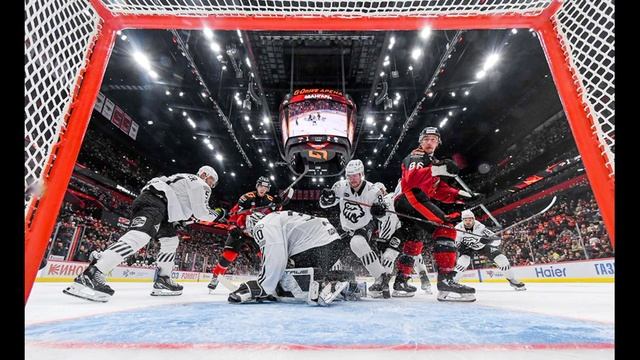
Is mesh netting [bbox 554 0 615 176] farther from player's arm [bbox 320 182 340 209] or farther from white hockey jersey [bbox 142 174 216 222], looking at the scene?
white hockey jersey [bbox 142 174 216 222]

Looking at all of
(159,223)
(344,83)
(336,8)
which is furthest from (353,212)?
(344,83)

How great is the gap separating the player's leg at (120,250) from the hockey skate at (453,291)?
8.49 feet

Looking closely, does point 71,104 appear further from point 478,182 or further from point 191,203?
point 478,182

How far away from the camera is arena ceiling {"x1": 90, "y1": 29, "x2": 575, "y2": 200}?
750cm

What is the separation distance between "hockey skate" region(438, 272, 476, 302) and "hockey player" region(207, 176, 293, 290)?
2.34 metres

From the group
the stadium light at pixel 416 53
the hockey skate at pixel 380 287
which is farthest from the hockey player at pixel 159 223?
the stadium light at pixel 416 53

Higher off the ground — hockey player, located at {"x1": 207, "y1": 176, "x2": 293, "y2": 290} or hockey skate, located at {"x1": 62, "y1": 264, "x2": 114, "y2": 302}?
hockey player, located at {"x1": 207, "y1": 176, "x2": 293, "y2": 290}

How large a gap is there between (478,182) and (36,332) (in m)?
18.0

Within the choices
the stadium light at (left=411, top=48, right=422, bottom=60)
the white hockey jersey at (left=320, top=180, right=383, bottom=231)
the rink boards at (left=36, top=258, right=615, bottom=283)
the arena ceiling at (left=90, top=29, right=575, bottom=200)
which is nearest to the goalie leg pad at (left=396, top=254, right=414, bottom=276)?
the white hockey jersey at (left=320, top=180, right=383, bottom=231)

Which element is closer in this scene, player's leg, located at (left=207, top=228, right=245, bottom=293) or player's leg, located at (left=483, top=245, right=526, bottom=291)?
player's leg, located at (left=207, top=228, right=245, bottom=293)

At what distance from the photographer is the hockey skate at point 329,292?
220 cm

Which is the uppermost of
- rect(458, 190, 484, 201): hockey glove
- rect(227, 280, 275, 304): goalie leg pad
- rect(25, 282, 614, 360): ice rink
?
rect(458, 190, 484, 201): hockey glove

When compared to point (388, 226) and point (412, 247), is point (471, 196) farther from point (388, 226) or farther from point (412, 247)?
point (388, 226)
